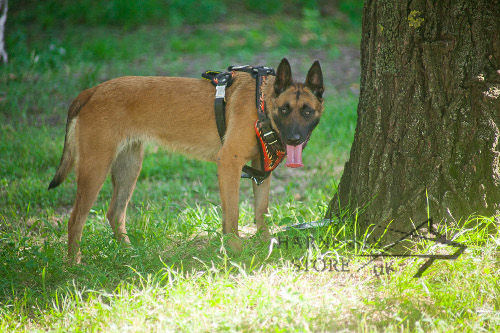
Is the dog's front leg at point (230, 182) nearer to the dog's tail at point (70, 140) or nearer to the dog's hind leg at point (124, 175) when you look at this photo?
the dog's hind leg at point (124, 175)

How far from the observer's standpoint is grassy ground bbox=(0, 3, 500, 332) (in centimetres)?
249

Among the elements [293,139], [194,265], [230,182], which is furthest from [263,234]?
[293,139]

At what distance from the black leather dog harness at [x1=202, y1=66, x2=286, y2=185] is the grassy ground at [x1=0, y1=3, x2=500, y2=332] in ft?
1.39

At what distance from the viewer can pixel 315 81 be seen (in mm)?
3477

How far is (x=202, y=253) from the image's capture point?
3365mm

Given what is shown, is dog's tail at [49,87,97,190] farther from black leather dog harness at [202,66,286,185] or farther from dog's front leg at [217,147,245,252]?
dog's front leg at [217,147,245,252]

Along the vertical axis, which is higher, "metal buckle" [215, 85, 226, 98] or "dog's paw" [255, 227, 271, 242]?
"metal buckle" [215, 85, 226, 98]

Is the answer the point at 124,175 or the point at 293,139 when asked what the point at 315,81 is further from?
the point at 124,175

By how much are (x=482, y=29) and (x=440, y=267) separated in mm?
1439

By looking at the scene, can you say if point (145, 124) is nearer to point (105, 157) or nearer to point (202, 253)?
point (105, 157)

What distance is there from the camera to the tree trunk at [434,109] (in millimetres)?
2879

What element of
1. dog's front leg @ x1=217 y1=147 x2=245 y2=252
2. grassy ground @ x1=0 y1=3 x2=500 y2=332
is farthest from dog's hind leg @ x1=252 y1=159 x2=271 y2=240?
dog's front leg @ x1=217 y1=147 x2=245 y2=252

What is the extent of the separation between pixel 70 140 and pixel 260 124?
1548mm

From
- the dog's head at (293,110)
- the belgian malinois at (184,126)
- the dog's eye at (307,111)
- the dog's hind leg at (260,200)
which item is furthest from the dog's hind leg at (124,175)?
the dog's eye at (307,111)
